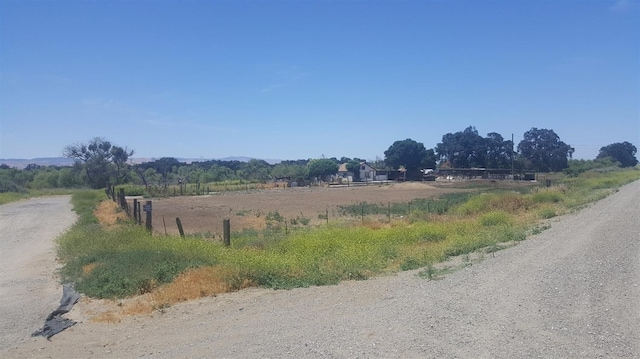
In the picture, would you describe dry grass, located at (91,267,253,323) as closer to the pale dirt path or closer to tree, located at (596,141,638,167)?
the pale dirt path

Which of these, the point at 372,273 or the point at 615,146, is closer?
the point at 372,273

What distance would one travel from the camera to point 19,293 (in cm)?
1393

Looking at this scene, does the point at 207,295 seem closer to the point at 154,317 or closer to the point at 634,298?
the point at 154,317

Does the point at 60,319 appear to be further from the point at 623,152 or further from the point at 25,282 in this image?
the point at 623,152

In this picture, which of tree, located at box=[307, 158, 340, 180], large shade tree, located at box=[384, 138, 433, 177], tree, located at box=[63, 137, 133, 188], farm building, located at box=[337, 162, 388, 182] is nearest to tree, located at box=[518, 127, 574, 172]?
large shade tree, located at box=[384, 138, 433, 177]

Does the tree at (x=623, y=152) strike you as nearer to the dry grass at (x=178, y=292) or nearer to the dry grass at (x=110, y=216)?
the dry grass at (x=110, y=216)

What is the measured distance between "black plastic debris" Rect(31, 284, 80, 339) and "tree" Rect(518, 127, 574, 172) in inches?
5417

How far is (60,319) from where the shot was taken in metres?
11.0

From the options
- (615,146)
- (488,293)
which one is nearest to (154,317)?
(488,293)

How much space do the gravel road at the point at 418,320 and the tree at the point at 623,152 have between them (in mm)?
190652

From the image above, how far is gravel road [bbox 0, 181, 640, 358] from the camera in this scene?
A: 684 cm

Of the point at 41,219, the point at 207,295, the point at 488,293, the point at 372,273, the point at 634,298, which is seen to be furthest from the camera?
the point at 41,219

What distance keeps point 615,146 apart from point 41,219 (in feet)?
616

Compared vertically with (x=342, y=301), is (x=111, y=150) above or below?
above
